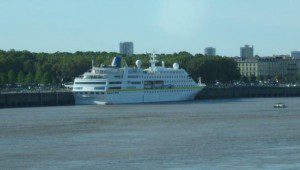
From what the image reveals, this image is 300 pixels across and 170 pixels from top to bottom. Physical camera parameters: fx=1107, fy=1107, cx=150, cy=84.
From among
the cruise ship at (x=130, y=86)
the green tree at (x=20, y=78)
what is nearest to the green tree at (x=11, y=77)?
the green tree at (x=20, y=78)

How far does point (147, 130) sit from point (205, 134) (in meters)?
5.39

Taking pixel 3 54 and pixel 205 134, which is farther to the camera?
pixel 3 54

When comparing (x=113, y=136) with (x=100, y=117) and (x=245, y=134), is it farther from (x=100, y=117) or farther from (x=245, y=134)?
(x=100, y=117)

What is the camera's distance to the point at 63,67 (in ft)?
501

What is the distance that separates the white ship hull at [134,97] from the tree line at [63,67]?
30.9ft

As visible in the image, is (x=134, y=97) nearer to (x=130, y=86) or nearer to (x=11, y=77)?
(x=130, y=86)

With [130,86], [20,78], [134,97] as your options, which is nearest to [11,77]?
[20,78]

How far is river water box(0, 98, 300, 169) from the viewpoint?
47875 millimetres

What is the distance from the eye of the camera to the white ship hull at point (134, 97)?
114062 mm

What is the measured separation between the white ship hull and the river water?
92.8 feet

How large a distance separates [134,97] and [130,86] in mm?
1250

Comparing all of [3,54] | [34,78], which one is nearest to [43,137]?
[34,78]

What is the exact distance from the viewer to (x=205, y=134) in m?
63.1

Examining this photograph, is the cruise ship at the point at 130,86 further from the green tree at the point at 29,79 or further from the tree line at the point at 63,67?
the green tree at the point at 29,79
